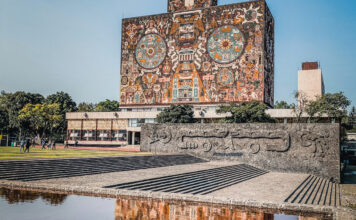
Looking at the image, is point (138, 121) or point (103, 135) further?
point (103, 135)

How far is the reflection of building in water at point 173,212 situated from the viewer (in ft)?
24.1

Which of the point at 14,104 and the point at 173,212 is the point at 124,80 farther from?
the point at 173,212

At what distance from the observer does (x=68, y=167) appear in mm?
12273

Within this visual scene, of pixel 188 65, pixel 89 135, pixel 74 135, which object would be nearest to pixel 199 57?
pixel 188 65

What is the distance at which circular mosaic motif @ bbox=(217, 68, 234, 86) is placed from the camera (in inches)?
1469

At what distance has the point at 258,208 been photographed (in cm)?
872

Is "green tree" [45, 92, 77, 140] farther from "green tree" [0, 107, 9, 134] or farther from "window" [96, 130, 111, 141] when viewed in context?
"window" [96, 130, 111, 141]

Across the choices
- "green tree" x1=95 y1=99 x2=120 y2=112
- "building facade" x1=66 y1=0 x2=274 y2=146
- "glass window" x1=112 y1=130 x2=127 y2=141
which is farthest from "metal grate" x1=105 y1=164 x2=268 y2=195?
"green tree" x1=95 y1=99 x2=120 y2=112

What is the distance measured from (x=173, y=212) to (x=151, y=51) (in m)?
34.6

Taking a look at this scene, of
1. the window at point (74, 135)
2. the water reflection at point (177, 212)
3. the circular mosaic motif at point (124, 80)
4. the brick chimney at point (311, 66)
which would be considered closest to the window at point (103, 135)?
the window at point (74, 135)

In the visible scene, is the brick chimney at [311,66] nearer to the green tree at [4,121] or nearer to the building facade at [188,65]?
the building facade at [188,65]

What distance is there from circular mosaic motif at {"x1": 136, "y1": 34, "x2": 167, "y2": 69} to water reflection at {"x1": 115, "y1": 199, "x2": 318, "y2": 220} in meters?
32.8

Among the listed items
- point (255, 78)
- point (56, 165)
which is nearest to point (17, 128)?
point (255, 78)

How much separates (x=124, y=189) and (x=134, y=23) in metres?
35.7
